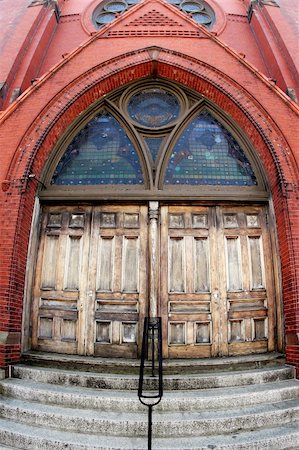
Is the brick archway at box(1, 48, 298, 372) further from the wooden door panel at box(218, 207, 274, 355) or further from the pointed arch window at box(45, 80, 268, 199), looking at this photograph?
the wooden door panel at box(218, 207, 274, 355)

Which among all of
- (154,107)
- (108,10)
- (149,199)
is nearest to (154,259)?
(149,199)

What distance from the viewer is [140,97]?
6188mm

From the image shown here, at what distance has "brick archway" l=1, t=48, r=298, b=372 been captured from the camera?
4652 mm

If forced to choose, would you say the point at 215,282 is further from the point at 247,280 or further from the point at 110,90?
the point at 110,90

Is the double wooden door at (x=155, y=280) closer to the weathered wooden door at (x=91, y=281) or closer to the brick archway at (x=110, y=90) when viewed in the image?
the weathered wooden door at (x=91, y=281)

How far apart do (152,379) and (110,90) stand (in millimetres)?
4808

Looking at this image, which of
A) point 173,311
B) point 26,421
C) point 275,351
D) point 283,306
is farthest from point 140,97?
point 26,421

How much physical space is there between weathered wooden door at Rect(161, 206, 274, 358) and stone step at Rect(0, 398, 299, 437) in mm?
1358

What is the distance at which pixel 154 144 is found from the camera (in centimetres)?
581

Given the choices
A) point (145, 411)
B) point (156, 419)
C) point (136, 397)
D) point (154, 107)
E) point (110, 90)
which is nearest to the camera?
point (156, 419)

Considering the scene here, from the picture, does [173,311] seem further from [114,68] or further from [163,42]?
[163,42]

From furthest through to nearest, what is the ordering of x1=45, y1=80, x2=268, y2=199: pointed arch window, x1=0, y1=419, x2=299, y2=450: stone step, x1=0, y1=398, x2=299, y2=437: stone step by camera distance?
1. x1=45, y1=80, x2=268, y2=199: pointed arch window
2. x1=0, y1=398, x2=299, y2=437: stone step
3. x1=0, y1=419, x2=299, y2=450: stone step

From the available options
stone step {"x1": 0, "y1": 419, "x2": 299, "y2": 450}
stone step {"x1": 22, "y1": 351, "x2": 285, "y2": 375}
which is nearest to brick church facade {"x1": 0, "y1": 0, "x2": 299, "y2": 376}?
stone step {"x1": 22, "y1": 351, "x2": 285, "y2": 375}

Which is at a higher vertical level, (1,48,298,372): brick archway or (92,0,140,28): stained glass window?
(92,0,140,28): stained glass window
